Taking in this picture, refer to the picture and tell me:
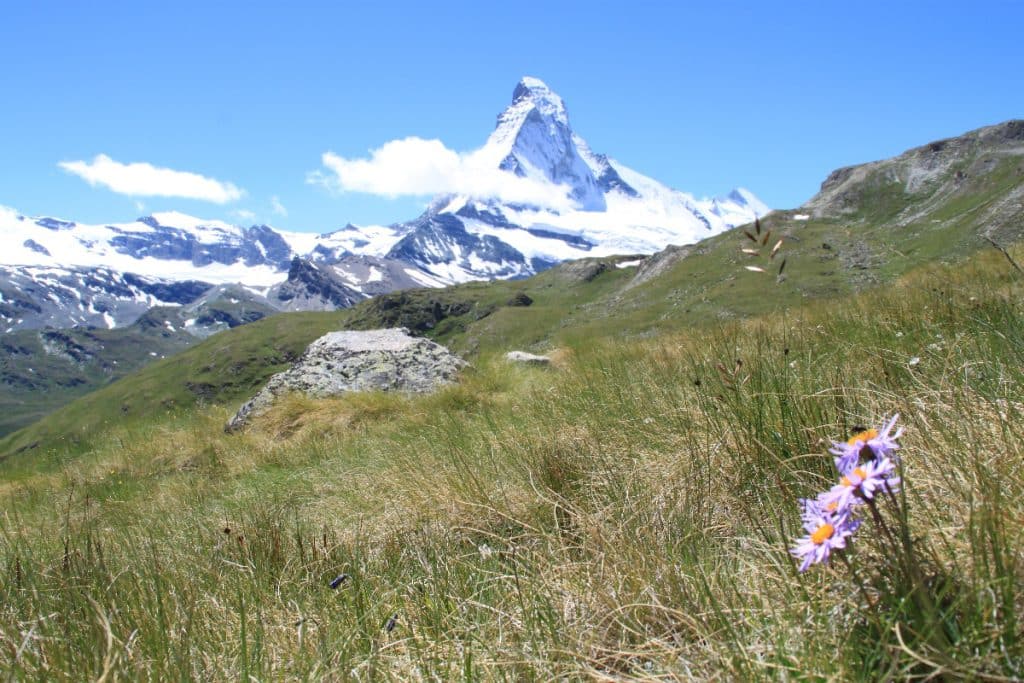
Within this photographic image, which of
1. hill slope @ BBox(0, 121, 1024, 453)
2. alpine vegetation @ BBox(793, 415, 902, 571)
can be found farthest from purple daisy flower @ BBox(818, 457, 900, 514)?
hill slope @ BBox(0, 121, 1024, 453)

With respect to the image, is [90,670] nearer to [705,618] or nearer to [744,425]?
[705,618]

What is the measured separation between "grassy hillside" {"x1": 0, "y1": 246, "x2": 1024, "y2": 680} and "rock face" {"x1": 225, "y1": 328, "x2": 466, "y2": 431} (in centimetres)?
547

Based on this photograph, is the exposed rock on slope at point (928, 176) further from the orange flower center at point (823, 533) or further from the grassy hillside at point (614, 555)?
the orange flower center at point (823, 533)

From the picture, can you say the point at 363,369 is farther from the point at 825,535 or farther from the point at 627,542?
the point at 825,535

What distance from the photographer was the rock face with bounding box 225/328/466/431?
11.8m

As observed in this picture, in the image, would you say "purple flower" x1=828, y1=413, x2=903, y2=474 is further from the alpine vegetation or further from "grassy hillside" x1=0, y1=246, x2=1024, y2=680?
"grassy hillside" x1=0, y1=246, x2=1024, y2=680

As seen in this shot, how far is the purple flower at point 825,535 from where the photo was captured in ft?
4.37

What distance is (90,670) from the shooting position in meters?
2.53

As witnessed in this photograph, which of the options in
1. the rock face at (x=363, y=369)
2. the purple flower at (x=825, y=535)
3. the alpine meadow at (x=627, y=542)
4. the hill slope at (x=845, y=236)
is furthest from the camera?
the hill slope at (x=845, y=236)

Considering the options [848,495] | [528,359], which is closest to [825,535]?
[848,495]

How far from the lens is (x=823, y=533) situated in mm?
1427

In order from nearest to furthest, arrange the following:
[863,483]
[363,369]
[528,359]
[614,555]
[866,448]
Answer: [863,483] < [866,448] < [614,555] < [363,369] < [528,359]

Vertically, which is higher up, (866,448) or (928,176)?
(928,176)

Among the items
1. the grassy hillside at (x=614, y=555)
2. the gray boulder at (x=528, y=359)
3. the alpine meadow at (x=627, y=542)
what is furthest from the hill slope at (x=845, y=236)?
the grassy hillside at (x=614, y=555)
